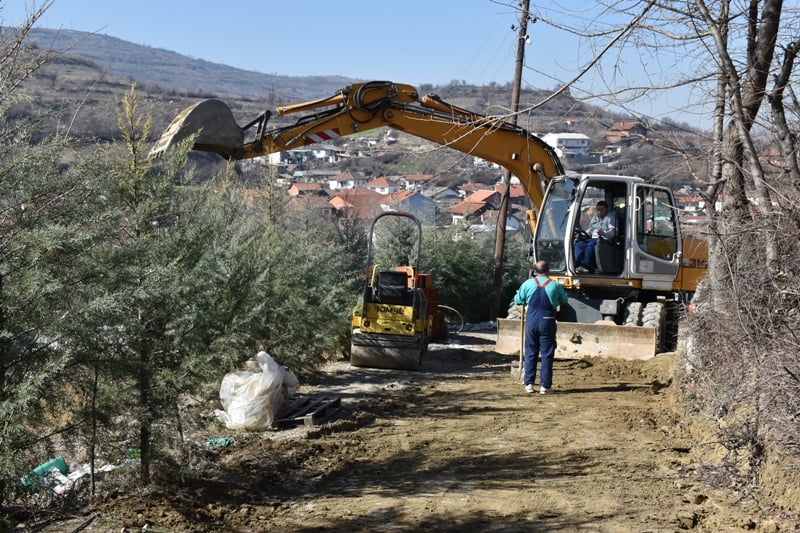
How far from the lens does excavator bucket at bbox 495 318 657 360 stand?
1365 cm

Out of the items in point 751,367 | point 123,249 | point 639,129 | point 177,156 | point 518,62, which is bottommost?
point 751,367

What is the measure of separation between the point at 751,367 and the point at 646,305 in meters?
7.56

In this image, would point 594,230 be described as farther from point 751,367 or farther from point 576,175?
point 751,367

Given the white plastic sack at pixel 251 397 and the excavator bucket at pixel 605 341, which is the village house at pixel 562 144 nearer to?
the excavator bucket at pixel 605 341

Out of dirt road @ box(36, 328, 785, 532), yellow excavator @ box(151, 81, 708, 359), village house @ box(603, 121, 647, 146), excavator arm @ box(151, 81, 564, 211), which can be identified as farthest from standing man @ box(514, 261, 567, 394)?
excavator arm @ box(151, 81, 564, 211)

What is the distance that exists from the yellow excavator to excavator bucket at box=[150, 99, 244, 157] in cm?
2

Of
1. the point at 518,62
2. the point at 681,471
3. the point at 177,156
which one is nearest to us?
the point at 681,471

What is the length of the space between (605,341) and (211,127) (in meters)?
6.90

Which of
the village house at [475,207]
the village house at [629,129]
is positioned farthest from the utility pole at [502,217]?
the village house at [629,129]

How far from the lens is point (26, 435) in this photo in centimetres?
588

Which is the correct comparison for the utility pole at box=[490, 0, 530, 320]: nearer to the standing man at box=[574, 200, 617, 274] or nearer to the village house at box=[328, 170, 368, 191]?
the standing man at box=[574, 200, 617, 274]

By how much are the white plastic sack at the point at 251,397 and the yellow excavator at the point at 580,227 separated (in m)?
4.74

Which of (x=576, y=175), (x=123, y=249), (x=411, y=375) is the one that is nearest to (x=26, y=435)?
(x=123, y=249)

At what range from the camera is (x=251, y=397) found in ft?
32.6
